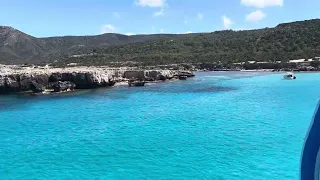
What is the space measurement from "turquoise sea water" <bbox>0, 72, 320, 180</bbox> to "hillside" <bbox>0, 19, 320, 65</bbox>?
164ft

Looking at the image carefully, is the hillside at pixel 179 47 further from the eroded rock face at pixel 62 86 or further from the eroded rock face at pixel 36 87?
the eroded rock face at pixel 36 87

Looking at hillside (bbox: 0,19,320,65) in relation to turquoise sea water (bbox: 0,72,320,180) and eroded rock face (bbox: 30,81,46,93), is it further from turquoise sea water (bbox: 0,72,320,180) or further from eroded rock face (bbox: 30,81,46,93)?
turquoise sea water (bbox: 0,72,320,180)

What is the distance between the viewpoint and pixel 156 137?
1914 cm

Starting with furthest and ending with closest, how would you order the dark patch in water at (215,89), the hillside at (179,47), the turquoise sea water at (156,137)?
the hillside at (179,47) → the dark patch in water at (215,89) → the turquoise sea water at (156,137)

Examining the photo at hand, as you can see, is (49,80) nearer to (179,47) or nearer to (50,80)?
(50,80)

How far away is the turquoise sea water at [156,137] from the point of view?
1414cm

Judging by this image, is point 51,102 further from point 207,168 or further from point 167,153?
point 207,168

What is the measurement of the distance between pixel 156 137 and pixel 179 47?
95397 mm

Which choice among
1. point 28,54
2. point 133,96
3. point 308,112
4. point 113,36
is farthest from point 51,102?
point 113,36

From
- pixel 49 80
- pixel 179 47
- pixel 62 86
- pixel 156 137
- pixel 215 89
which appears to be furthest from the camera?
pixel 179 47

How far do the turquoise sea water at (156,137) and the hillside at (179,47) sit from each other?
4993 centimetres

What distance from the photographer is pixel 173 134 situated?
19.8 m

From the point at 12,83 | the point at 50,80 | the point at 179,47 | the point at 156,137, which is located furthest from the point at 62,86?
the point at 179,47

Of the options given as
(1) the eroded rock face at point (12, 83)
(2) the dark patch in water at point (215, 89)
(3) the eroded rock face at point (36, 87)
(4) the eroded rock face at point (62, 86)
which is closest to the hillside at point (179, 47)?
(2) the dark patch in water at point (215, 89)
